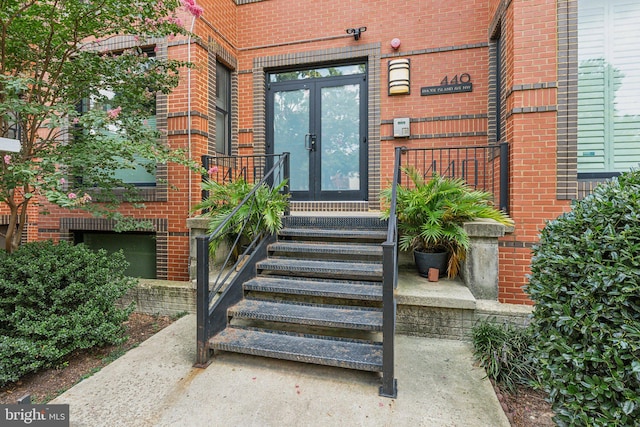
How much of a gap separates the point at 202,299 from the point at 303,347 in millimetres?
898

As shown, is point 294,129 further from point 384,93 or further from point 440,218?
point 440,218

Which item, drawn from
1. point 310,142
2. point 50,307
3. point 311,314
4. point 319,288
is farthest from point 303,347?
point 310,142

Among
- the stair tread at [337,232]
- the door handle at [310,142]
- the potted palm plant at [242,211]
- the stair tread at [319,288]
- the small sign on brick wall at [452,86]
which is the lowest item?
the stair tread at [319,288]

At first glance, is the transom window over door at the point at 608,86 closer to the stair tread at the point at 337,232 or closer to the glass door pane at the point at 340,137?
the stair tread at the point at 337,232

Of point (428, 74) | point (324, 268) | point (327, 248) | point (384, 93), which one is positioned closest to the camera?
point (324, 268)

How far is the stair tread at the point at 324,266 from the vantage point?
3135 mm

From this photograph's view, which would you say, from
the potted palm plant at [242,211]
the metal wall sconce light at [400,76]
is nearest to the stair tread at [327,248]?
the potted palm plant at [242,211]

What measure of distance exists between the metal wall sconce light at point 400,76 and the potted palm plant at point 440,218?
2122mm

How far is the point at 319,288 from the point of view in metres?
3.04

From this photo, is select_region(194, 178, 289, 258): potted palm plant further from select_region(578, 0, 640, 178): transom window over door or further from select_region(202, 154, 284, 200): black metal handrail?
select_region(578, 0, 640, 178): transom window over door

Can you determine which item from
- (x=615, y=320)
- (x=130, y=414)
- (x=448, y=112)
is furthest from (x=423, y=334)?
(x=448, y=112)

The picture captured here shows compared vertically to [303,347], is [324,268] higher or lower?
higher

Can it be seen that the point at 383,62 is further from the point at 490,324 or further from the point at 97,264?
the point at 97,264

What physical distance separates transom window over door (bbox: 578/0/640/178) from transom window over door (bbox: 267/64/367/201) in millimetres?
2860
